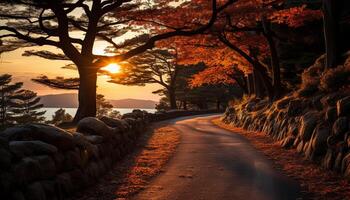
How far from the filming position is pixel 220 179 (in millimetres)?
8914

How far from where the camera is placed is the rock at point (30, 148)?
6.05 meters

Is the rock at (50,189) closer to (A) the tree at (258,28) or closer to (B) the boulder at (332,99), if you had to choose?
(B) the boulder at (332,99)

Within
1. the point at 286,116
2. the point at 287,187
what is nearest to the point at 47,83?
the point at 286,116

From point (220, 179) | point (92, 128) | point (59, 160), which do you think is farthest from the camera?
point (92, 128)

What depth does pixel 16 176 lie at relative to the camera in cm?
560

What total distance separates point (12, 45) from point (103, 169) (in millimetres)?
17673

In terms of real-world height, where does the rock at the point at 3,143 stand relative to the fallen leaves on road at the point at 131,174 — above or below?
above

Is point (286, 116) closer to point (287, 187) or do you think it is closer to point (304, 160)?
point (304, 160)

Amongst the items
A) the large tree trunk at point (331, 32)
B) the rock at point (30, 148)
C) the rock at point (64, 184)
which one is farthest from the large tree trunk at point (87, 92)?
the rock at point (30, 148)

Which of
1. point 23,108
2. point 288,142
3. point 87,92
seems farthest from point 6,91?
point 288,142

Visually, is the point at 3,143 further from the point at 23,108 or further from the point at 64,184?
the point at 23,108

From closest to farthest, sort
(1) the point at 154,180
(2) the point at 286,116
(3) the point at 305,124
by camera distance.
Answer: (1) the point at 154,180 → (3) the point at 305,124 → (2) the point at 286,116

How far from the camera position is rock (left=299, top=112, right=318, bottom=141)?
11.5m

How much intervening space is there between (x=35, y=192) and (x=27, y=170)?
0.35 meters
